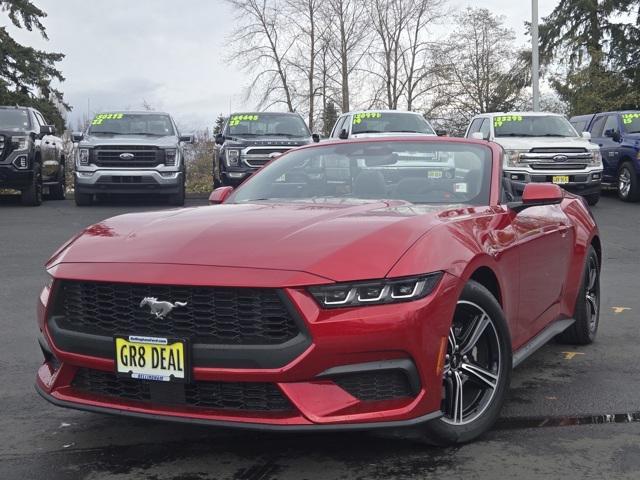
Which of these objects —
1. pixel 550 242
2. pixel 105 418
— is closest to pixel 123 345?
pixel 105 418

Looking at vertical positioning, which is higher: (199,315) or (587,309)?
(199,315)

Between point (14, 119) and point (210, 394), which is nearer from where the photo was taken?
point (210, 394)

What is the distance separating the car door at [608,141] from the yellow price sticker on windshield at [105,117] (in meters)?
10.4

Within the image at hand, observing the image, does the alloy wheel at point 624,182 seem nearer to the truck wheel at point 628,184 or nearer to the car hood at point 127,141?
the truck wheel at point 628,184

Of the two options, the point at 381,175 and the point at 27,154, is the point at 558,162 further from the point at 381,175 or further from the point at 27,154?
the point at 381,175

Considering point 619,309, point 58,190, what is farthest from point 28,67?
point 619,309

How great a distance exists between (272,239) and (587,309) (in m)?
3.13

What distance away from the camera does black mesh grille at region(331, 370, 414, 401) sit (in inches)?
134

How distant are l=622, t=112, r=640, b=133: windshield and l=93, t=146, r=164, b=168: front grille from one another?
10.0 metres

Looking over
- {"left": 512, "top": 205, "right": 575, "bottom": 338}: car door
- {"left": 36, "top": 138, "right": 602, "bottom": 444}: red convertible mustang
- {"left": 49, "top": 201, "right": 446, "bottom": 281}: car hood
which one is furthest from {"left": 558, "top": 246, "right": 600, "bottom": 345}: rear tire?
{"left": 49, "top": 201, "right": 446, "bottom": 281}: car hood

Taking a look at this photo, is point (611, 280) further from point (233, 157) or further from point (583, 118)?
point (583, 118)

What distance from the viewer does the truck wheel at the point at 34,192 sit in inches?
675

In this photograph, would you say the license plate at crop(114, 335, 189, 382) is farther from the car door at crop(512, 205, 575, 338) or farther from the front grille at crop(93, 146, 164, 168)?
→ the front grille at crop(93, 146, 164, 168)

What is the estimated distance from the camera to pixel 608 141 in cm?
1917
